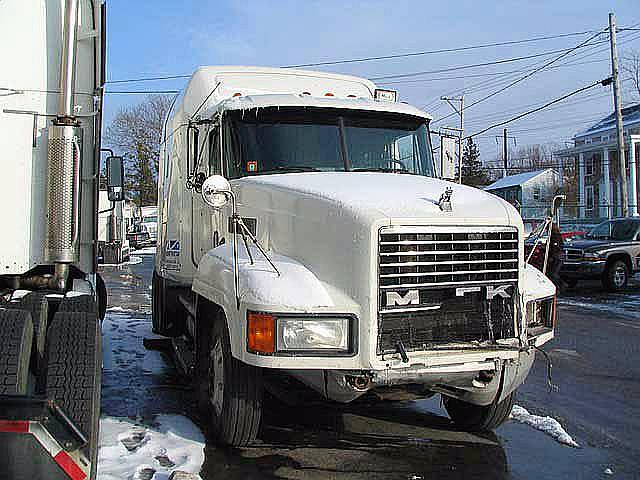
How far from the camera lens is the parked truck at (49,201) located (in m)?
3.79

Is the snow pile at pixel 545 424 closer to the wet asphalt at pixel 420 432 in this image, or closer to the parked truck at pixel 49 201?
the wet asphalt at pixel 420 432

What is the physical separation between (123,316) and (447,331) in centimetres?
911

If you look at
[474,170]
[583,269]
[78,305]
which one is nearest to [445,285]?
[78,305]

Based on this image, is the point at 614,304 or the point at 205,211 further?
the point at 614,304

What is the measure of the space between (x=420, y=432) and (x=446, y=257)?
1965 mm

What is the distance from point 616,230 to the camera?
18969mm

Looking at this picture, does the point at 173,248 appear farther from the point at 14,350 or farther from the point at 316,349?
the point at 14,350

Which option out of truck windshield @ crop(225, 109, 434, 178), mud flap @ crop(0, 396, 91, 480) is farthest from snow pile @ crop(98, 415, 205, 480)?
truck windshield @ crop(225, 109, 434, 178)

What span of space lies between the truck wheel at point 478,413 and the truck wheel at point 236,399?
1824mm

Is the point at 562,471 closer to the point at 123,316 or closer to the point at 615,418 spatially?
the point at 615,418

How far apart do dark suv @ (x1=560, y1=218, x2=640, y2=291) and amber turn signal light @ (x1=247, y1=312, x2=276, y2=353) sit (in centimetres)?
1472

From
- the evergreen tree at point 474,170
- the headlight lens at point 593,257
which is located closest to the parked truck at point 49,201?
the headlight lens at point 593,257

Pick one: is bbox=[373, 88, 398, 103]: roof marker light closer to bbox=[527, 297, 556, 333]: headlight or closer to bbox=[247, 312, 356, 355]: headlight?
bbox=[527, 297, 556, 333]: headlight

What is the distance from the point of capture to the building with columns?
46438mm
